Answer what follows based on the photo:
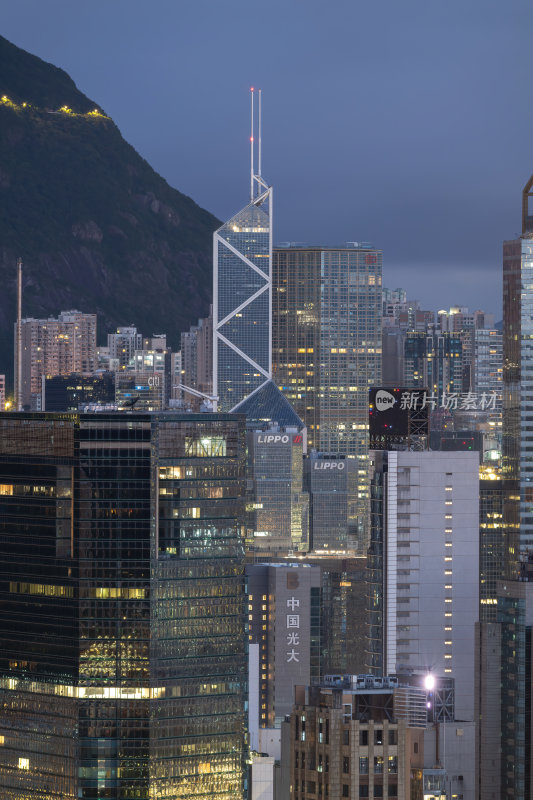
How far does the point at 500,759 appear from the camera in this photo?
16950 centimetres

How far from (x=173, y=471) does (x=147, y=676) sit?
52.4 feet

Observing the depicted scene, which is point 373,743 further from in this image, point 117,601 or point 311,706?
point 117,601

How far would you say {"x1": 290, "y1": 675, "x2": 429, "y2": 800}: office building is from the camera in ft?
414

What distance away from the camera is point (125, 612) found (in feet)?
478

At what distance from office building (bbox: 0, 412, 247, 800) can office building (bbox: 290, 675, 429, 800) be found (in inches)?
590

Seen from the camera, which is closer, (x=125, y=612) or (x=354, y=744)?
(x=354, y=744)

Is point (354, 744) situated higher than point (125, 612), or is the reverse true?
point (125, 612)

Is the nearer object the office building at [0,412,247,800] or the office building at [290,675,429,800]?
the office building at [290,675,429,800]

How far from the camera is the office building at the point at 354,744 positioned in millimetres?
126062

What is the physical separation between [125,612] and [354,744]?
26699mm

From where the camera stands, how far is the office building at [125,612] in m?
144

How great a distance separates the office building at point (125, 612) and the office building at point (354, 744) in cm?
1500

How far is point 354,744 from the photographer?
12594 cm

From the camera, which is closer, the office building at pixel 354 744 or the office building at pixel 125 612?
the office building at pixel 354 744
